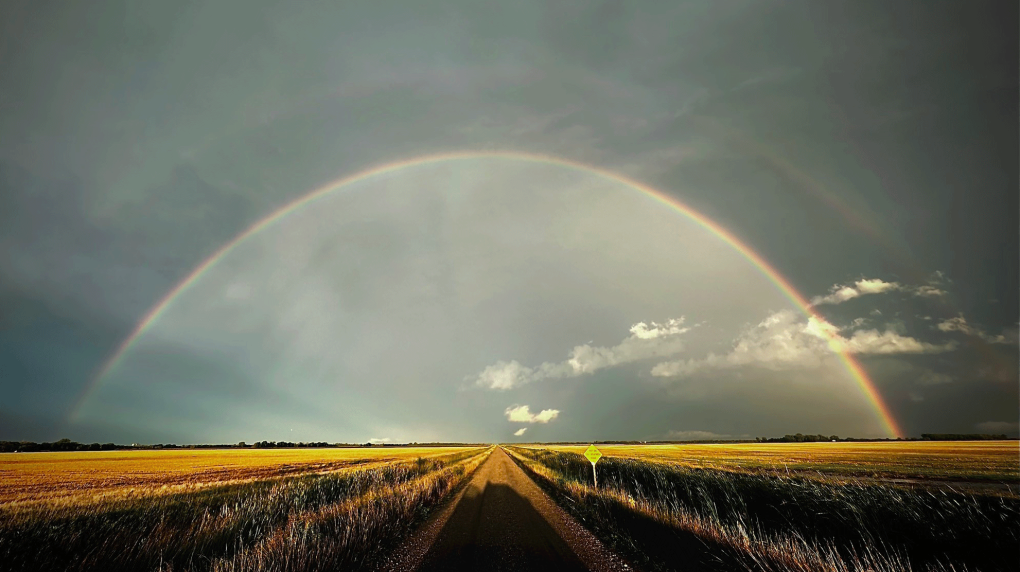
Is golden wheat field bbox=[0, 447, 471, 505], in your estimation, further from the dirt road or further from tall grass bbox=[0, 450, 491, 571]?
Answer: the dirt road

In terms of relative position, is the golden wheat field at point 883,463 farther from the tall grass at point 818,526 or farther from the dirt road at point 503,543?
the dirt road at point 503,543

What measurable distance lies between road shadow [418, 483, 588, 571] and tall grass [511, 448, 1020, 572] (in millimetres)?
1599

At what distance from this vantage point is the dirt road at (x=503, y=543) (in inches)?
318

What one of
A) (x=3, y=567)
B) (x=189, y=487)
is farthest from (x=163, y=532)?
(x=189, y=487)

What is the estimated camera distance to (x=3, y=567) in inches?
315

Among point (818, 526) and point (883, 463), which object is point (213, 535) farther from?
point (883, 463)

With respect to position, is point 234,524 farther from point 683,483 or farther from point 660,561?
point 683,483

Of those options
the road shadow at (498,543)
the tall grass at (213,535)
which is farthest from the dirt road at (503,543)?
the tall grass at (213,535)

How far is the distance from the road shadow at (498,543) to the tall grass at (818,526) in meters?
1.60

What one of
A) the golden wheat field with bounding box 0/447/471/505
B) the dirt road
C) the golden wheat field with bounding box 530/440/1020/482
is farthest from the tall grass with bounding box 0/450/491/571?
the golden wheat field with bounding box 530/440/1020/482

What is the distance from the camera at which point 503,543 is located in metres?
9.67

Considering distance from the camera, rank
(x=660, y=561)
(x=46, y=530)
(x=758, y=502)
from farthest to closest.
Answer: (x=758, y=502) < (x=46, y=530) < (x=660, y=561)

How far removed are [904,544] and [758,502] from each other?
162 inches

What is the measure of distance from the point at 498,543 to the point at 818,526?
7941 mm
